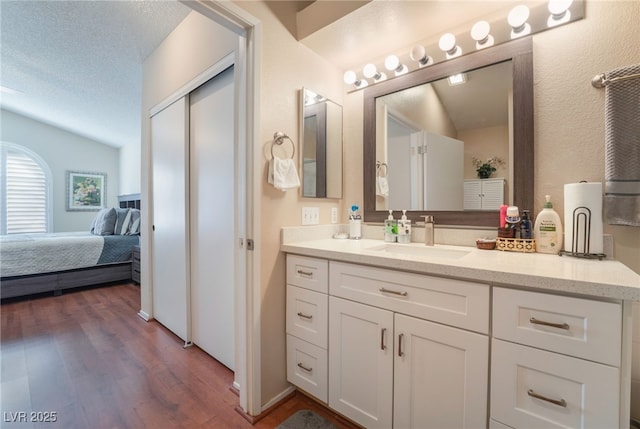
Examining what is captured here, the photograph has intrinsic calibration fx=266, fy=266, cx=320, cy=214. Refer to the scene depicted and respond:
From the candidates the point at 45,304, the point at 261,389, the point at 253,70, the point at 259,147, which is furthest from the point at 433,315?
the point at 45,304

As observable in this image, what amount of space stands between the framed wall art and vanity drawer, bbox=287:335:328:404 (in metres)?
6.54

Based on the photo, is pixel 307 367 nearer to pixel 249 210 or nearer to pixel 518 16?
pixel 249 210

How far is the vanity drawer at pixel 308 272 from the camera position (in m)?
1.37

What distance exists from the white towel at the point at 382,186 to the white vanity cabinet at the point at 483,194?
0.48 meters

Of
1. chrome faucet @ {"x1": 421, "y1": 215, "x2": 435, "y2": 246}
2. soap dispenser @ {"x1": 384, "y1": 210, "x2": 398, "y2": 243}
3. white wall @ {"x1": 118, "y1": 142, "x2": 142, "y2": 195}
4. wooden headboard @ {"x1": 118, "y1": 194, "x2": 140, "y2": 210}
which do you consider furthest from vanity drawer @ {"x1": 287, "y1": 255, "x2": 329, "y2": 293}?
white wall @ {"x1": 118, "y1": 142, "x2": 142, "y2": 195}

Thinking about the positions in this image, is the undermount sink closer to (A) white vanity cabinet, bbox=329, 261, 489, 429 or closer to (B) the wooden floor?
(A) white vanity cabinet, bbox=329, 261, 489, 429

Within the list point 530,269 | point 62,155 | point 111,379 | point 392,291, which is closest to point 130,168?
point 62,155

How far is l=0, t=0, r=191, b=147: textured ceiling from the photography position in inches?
84.0

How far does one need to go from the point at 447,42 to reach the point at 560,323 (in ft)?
4.65

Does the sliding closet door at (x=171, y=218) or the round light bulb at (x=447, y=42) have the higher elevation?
the round light bulb at (x=447, y=42)

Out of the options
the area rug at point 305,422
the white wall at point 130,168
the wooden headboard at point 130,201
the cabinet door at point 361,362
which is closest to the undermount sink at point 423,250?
the cabinet door at point 361,362

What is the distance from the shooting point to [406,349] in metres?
1.09

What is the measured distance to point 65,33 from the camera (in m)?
2.47

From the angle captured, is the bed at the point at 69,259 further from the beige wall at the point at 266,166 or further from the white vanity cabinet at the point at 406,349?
the white vanity cabinet at the point at 406,349
